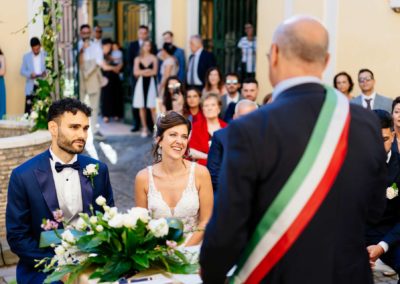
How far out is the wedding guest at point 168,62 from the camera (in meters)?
11.7

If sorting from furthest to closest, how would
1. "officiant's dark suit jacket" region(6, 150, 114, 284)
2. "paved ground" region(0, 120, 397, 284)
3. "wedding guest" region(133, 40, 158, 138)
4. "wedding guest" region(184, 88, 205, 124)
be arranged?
"wedding guest" region(133, 40, 158, 138) → "paved ground" region(0, 120, 397, 284) → "wedding guest" region(184, 88, 205, 124) → "officiant's dark suit jacket" region(6, 150, 114, 284)

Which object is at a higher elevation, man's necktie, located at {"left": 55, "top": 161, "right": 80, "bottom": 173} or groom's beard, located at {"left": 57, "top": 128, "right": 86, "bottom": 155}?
groom's beard, located at {"left": 57, "top": 128, "right": 86, "bottom": 155}

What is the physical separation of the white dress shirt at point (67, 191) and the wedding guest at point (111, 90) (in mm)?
9796

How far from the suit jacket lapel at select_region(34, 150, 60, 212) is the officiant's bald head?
2033 mm

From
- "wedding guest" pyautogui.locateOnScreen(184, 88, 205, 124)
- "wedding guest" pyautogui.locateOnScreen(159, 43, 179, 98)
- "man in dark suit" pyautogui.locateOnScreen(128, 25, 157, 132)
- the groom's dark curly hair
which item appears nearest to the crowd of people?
the groom's dark curly hair

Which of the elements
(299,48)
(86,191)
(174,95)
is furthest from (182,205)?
(174,95)

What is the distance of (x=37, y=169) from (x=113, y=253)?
1.16m

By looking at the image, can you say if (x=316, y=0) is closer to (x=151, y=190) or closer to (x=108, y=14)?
(x=151, y=190)

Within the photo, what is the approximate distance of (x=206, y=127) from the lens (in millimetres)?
7059

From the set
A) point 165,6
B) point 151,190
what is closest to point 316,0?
point 165,6

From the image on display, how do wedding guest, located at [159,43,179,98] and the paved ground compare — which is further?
wedding guest, located at [159,43,179,98]

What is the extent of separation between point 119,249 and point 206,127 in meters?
4.20

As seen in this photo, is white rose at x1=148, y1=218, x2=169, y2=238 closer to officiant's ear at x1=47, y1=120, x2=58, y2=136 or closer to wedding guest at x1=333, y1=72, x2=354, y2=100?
officiant's ear at x1=47, y1=120, x2=58, y2=136

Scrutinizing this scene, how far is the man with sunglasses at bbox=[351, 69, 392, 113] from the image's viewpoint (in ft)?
26.2
